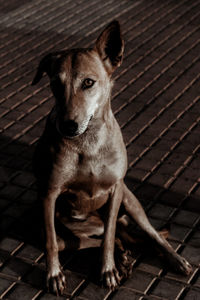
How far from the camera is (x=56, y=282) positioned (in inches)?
156

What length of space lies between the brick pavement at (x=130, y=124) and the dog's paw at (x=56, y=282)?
5cm

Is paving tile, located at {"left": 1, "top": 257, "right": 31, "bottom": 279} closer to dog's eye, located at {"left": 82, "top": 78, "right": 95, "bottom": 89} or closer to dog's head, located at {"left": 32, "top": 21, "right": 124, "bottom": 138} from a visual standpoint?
dog's head, located at {"left": 32, "top": 21, "right": 124, "bottom": 138}


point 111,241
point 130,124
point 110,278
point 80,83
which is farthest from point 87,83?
point 130,124

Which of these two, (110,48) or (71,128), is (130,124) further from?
(71,128)

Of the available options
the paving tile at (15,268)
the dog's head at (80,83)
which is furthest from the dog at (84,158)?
the paving tile at (15,268)

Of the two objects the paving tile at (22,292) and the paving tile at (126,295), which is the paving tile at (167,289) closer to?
the paving tile at (126,295)

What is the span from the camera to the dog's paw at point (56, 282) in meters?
3.96

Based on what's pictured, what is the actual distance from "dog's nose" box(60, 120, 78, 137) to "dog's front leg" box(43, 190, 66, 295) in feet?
1.54

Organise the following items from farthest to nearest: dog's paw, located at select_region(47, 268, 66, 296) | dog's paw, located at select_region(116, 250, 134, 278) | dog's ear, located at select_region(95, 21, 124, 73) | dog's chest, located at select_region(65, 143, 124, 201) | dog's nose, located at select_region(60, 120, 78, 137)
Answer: dog's paw, located at select_region(116, 250, 134, 278) → dog's paw, located at select_region(47, 268, 66, 296) → dog's chest, located at select_region(65, 143, 124, 201) → dog's ear, located at select_region(95, 21, 124, 73) → dog's nose, located at select_region(60, 120, 78, 137)

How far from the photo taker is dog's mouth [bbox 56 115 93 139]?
3.59m

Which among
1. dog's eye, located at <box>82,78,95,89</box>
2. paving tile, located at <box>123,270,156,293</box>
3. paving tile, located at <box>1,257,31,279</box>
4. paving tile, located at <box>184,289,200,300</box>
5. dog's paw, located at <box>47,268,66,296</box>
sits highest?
dog's eye, located at <box>82,78,95,89</box>

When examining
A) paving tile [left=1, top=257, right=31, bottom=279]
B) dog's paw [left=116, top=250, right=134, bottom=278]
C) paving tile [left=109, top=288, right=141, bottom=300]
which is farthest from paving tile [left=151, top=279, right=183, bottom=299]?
paving tile [left=1, top=257, right=31, bottom=279]

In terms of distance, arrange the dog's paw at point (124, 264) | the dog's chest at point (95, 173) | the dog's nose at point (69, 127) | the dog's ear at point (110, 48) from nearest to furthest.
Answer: the dog's nose at point (69, 127) < the dog's ear at point (110, 48) < the dog's chest at point (95, 173) < the dog's paw at point (124, 264)

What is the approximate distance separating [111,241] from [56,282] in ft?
1.48
